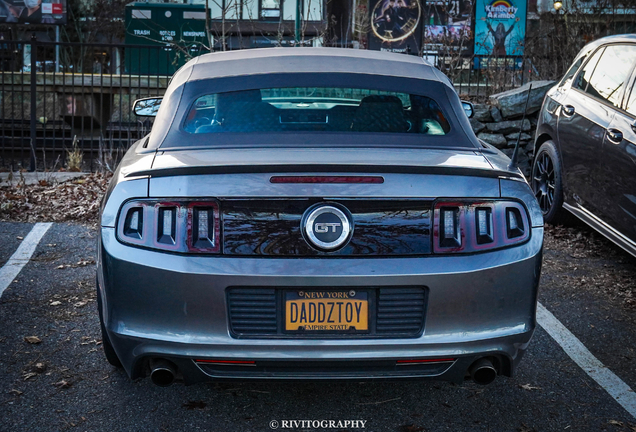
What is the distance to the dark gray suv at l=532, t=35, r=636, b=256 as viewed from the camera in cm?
512

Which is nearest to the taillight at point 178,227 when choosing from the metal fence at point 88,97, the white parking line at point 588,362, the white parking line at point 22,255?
the white parking line at point 588,362

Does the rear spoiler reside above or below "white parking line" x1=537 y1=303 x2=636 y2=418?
above

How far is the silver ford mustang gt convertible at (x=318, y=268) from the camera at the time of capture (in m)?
2.74

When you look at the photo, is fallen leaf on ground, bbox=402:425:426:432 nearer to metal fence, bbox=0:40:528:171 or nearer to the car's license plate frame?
the car's license plate frame

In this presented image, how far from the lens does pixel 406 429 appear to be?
316 cm

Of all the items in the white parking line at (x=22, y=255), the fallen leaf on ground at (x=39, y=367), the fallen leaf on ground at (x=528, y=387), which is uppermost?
the white parking line at (x=22, y=255)

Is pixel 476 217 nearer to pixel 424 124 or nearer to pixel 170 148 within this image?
pixel 424 124

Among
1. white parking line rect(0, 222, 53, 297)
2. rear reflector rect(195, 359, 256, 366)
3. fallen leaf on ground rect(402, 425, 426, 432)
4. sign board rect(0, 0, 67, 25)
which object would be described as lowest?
fallen leaf on ground rect(402, 425, 426, 432)

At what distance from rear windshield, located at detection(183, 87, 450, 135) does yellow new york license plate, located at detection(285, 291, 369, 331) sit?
3.63ft

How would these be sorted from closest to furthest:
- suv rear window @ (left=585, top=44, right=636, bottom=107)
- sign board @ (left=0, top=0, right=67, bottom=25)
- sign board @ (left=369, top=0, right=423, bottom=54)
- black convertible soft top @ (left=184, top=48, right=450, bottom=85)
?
black convertible soft top @ (left=184, top=48, right=450, bottom=85)
suv rear window @ (left=585, top=44, right=636, bottom=107)
sign board @ (left=0, top=0, right=67, bottom=25)
sign board @ (left=369, top=0, right=423, bottom=54)

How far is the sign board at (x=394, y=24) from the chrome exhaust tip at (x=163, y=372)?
24702mm

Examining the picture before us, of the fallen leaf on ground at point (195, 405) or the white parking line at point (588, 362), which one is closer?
the fallen leaf on ground at point (195, 405)

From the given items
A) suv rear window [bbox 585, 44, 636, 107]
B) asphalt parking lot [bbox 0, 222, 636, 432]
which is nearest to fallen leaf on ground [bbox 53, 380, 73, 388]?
asphalt parking lot [bbox 0, 222, 636, 432]

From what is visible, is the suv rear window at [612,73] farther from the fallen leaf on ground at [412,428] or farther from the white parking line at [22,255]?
the white parking line at [22,255]
